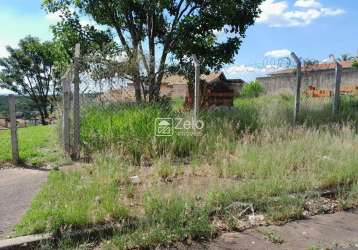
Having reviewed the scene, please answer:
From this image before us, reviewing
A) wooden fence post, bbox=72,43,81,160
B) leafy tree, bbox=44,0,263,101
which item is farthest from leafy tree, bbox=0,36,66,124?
wooden fence post, bbox=72,43,81,160

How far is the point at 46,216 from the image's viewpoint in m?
4.30

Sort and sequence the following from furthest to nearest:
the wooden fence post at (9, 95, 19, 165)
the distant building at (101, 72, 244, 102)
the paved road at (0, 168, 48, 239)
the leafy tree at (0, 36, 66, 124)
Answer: the leafy tree at (0, 36, 66, 124)
the distant building at (101, 72, 244, 102)
the wooden fence post at (9, 95, 19, 165)
the paved road at (0, 168, 48, 239)

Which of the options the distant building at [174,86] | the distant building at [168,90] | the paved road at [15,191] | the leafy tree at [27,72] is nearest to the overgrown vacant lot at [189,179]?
the paved road at [15,191]

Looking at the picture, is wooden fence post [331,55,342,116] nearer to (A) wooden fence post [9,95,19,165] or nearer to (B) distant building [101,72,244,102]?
(B) distant building [101,72,244,102]

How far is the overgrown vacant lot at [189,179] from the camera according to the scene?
4309 millimetres

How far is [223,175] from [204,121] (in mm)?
2602

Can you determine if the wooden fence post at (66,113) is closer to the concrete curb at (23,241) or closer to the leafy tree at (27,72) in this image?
the concrete curb at (23,241)

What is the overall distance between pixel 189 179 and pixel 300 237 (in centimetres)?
212

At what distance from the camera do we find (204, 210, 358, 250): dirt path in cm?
409

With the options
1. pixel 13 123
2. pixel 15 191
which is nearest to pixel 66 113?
pixel 13 123

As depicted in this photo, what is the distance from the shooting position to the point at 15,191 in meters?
5.66

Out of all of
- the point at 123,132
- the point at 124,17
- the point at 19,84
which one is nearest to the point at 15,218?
the point at 123,132

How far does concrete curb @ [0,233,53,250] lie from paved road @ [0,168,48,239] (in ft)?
0.64

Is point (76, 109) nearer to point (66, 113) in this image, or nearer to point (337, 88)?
point (66, 113)
